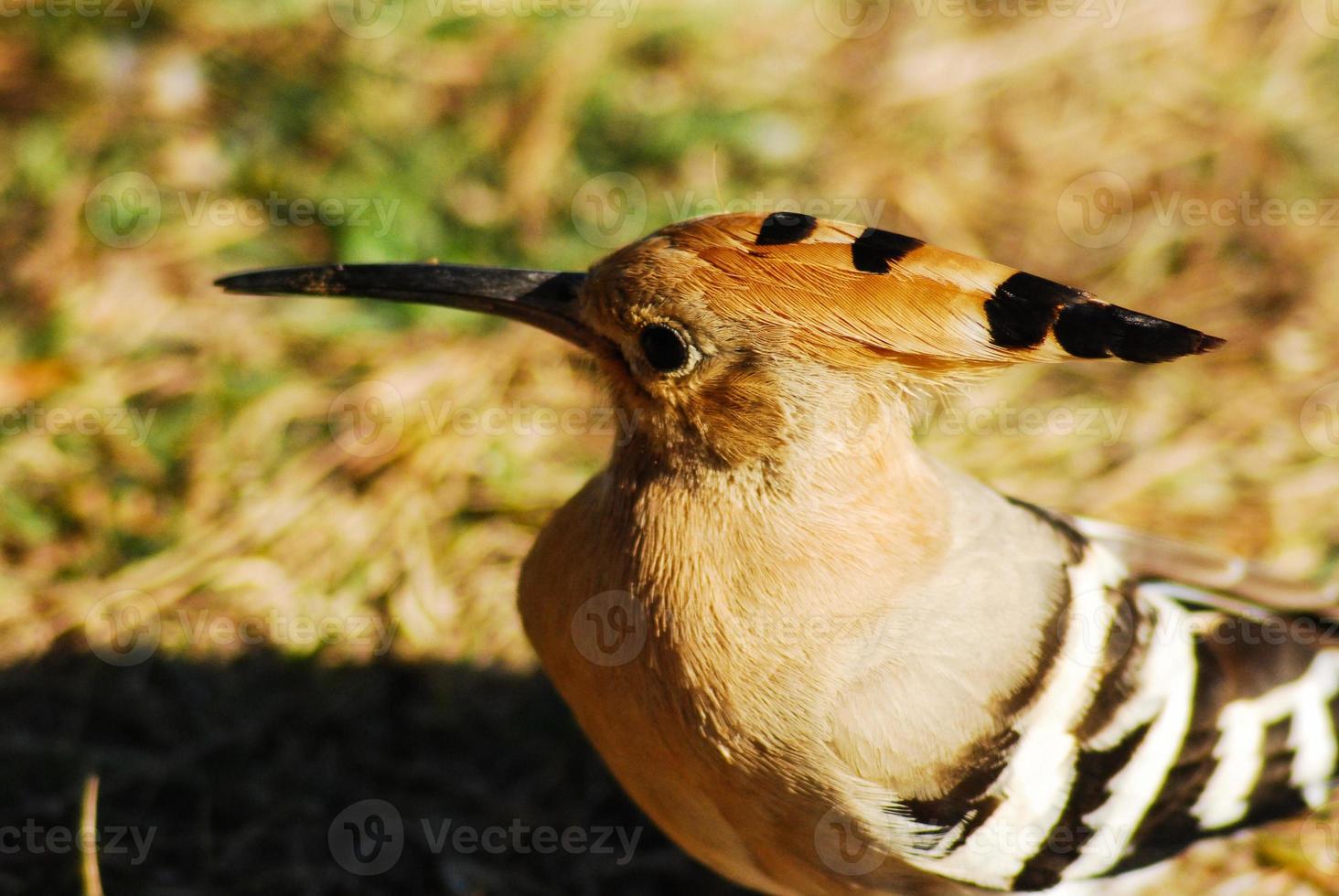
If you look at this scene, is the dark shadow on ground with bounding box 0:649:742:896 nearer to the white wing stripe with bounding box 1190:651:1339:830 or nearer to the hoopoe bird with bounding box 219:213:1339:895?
the hoopoe bird with bounding box 219:213:1339:895

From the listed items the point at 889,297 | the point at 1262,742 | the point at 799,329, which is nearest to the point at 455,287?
the point at 799,329

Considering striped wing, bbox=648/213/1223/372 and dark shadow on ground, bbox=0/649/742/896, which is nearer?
striped wing, bbox=648/213/1223/372

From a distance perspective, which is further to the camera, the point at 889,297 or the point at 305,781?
the point at 305,781

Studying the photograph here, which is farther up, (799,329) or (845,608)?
(799,329)

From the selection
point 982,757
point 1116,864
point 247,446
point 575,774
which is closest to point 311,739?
point 575,774

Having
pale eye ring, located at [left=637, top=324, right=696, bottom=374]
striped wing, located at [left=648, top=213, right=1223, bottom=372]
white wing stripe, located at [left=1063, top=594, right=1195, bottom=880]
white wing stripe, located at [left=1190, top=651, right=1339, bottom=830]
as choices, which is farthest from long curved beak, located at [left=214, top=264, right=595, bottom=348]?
white wing stripe, located at [left=1190, top=651, right=1339, bottom=830]

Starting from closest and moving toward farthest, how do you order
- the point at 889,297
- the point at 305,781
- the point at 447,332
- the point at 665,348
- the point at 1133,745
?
the point at 889,297
the point at 665,348
the point at 1133,745
the point at 305,781
the point at 447,332

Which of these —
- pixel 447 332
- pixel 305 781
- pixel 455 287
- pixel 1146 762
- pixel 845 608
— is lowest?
pixel 305 781

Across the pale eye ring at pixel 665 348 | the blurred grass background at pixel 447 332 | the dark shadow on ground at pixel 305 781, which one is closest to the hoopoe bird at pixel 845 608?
the pale eye ring at pixel 665 348

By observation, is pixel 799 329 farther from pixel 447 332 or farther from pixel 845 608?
pixel 447 332
